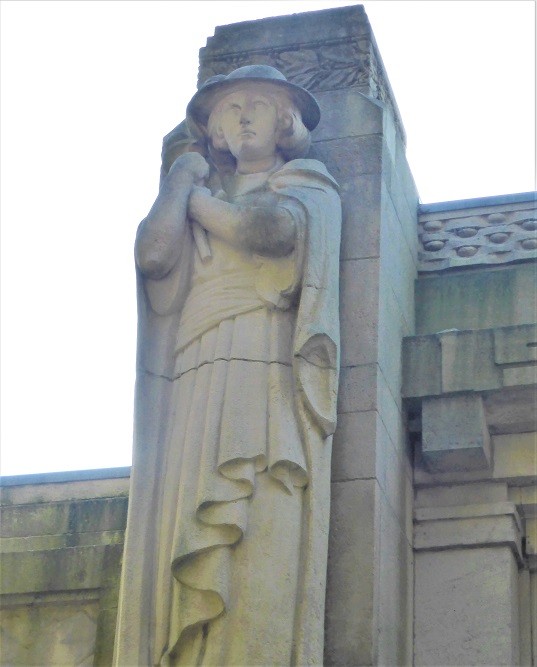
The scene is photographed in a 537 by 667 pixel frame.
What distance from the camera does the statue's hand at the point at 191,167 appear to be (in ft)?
33.2

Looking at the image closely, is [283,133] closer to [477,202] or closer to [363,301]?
[363,301]

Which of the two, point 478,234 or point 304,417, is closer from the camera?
point 304,417

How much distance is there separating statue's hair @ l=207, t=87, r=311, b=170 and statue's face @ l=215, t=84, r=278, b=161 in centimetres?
4

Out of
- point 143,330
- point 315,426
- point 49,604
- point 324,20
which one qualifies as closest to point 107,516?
point 49,604

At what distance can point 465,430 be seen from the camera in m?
9.98

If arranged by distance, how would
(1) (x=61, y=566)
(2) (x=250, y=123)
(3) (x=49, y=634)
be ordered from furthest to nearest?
1. (1) (x=61, y=566)
2. (3) (x=49, y=634)
3. (2) (x=250, y=123)

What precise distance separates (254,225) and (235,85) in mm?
1181

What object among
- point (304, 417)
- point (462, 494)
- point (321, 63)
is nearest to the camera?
point (304, 417)

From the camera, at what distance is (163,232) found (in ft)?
32.1

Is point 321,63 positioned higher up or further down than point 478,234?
higher up

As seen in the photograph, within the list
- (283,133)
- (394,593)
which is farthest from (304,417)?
(283,133)

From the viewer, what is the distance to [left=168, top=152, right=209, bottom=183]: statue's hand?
1012 cm

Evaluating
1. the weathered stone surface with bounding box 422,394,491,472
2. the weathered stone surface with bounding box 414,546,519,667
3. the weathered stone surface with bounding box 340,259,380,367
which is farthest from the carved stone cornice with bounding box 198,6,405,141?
the weathered stone surface with bounding box 414,546,519,667

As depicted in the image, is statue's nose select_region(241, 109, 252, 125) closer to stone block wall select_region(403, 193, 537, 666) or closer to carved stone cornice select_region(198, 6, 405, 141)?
carved stone cornice select_region(198, 6, 405, 141)
